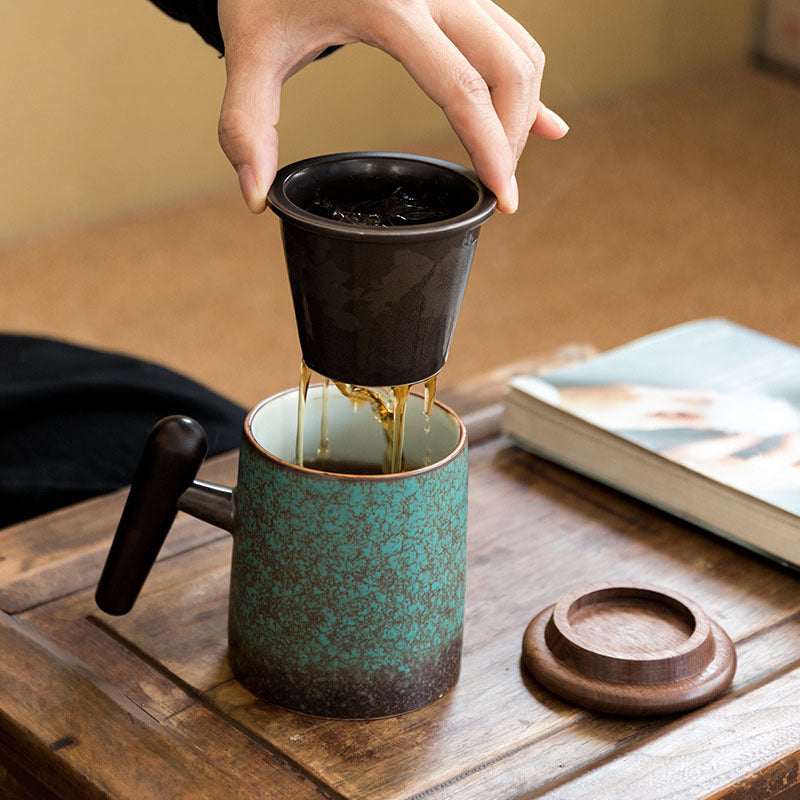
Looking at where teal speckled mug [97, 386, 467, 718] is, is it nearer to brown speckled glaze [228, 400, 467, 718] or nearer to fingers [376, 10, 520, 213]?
brown speckled glaze [228, 400, 467, 718]

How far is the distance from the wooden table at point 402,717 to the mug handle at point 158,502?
0.05 metres

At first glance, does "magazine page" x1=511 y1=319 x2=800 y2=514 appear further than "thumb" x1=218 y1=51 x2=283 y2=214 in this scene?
Yes

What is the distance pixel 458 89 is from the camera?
0.68 metres

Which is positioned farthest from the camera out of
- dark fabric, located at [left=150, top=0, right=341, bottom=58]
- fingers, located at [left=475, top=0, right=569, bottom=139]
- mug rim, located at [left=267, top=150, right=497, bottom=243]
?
dark fabric, located at [left=150, top=0, right=341, bottom=58]

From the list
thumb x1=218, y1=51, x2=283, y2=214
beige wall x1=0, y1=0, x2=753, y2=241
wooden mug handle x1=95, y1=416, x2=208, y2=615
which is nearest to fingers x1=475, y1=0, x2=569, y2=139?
thumb x1=218, y1=51, x2=283, y2=214

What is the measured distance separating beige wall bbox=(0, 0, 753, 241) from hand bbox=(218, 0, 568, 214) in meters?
2.10

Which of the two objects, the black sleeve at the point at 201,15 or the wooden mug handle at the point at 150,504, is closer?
the wooden mug handle at the point at 150,504

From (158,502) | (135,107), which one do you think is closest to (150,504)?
(158,502)

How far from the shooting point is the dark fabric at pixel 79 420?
1077 mm

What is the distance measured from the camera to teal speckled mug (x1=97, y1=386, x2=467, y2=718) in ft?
2.30

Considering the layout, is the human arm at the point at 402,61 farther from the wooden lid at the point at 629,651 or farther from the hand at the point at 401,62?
the wooden lid at the point at 629,651

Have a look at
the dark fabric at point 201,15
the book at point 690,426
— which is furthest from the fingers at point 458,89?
the book at point 690,426

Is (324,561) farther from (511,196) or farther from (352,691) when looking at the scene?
(511,196)

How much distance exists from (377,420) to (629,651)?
0.68 feet
